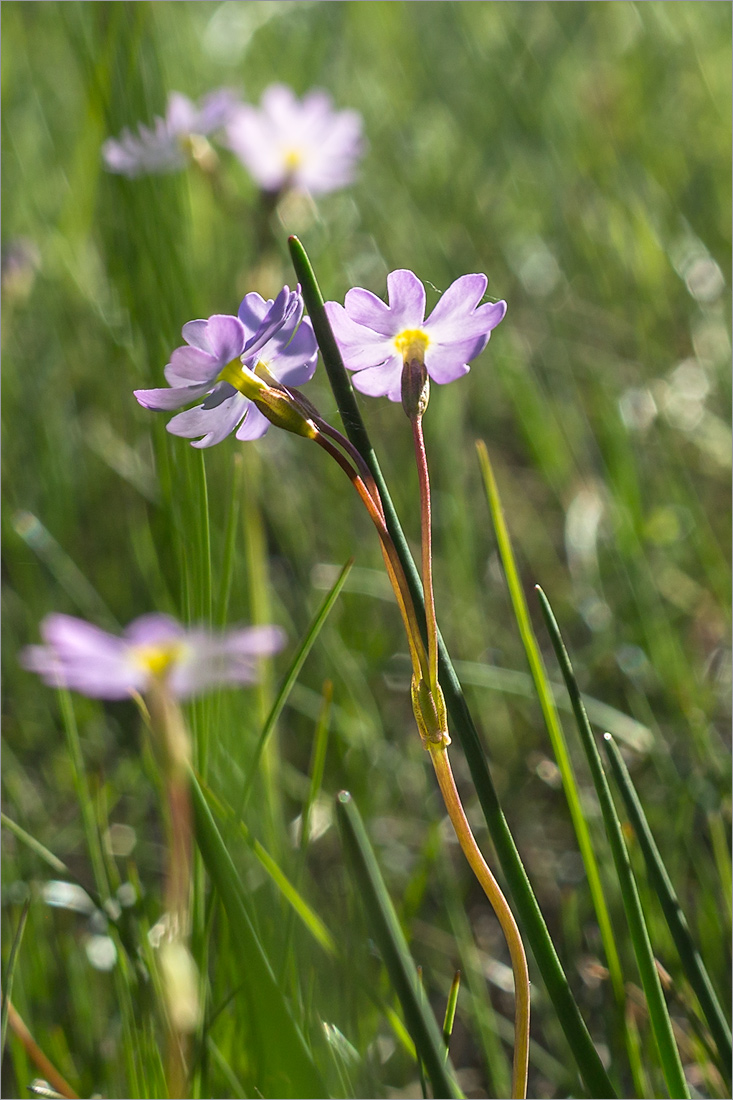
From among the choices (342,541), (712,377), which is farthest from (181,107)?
(712,377)

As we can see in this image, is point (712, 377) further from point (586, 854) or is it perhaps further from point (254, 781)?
point (254, 781)

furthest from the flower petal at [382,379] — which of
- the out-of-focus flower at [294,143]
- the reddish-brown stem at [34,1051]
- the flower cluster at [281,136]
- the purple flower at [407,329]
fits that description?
the out-of-focus flower at [294,143]

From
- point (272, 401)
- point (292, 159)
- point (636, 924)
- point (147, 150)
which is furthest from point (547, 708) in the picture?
point (292, 159)

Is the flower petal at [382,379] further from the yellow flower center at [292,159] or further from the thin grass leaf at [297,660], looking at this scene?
the yellow flower center at [292,159]

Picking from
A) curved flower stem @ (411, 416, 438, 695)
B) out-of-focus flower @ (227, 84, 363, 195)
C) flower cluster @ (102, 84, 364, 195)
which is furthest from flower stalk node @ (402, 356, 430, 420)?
out-of-focus flower @ (227, 84, 363, 195)

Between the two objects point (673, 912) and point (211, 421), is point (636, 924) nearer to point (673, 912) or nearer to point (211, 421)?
point (673, 912)

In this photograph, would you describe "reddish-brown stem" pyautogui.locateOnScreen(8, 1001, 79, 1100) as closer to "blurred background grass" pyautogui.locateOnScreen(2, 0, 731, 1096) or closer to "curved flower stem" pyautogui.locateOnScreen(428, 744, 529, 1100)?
"blurred background grass" pyautogui.locateOnScreen(2, 0, 731, 1096)
